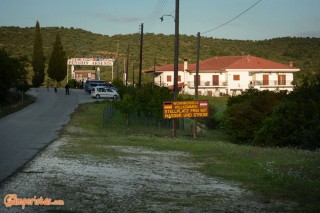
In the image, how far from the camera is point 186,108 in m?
30.2

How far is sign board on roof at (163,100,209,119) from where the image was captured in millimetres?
30078

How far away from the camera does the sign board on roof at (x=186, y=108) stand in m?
30.1

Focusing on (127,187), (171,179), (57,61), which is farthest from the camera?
(57,61)

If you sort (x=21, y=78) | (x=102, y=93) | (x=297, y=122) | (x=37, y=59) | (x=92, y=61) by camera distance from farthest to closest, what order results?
(x=92, y=61) < (x=37, y=59) < (x=102, y=93) < (x=21, y=78) < (x=297, y=122)

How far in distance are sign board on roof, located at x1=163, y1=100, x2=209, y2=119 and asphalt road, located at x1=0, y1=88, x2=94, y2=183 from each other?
624cm

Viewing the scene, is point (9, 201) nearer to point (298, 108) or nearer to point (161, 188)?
point (161, 188)

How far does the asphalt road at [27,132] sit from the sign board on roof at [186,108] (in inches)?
246

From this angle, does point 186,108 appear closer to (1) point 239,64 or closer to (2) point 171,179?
(2) point 171,179

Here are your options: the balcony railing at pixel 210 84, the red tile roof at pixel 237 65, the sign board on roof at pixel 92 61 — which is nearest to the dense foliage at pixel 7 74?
the balcony railing at pixel 210 84

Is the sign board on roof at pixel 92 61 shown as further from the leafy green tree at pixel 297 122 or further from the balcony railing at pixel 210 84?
the leafy green tree at pixel 297 122

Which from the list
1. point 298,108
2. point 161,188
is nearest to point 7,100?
point 298,108

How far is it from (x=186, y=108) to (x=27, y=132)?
871 centimetres

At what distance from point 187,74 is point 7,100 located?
4246cm

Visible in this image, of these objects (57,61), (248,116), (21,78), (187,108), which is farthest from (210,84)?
(187,108)
